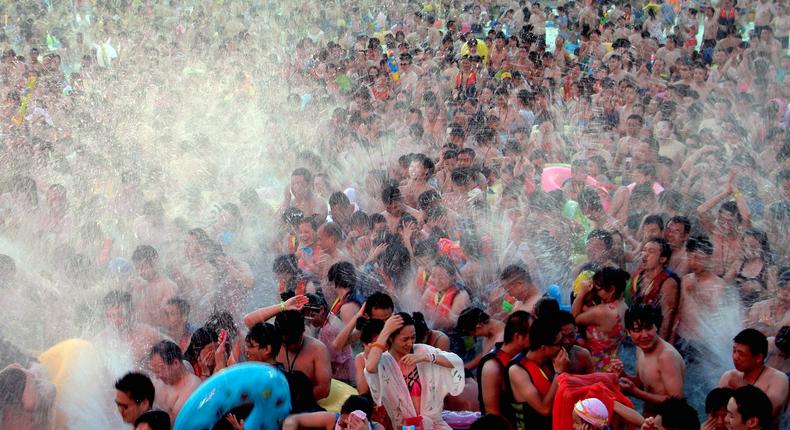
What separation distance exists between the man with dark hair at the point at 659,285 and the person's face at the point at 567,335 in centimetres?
93

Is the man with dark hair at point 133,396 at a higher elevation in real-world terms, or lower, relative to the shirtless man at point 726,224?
higher

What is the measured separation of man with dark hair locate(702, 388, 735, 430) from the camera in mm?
3240

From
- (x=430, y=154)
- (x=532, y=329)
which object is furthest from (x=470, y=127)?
(x=532, y=329)

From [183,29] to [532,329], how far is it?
47.5ft

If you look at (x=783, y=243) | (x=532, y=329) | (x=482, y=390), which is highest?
(x=532, y=329)

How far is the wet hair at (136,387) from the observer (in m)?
3.56

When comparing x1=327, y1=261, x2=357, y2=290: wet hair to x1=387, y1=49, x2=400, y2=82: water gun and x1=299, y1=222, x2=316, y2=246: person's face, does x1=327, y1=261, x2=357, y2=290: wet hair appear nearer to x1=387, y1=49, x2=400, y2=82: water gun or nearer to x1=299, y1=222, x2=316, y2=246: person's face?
x1=299, y1=222, x2=316, y2=246: person's face

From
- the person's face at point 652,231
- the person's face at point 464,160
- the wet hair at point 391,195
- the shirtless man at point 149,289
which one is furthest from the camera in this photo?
the person's face at point 464,160

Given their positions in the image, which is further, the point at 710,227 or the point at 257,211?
the point at 257,211

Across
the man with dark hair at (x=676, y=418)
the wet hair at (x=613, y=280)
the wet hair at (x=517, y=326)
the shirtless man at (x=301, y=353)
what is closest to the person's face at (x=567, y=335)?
the wet hair at (x=517, y=326)

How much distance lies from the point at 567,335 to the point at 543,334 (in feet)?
0.98

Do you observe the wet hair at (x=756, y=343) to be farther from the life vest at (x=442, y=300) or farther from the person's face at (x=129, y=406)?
the person's face at (x=129, y=406)

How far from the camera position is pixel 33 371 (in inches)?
154

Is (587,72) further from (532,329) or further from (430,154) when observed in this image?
(532,329)
